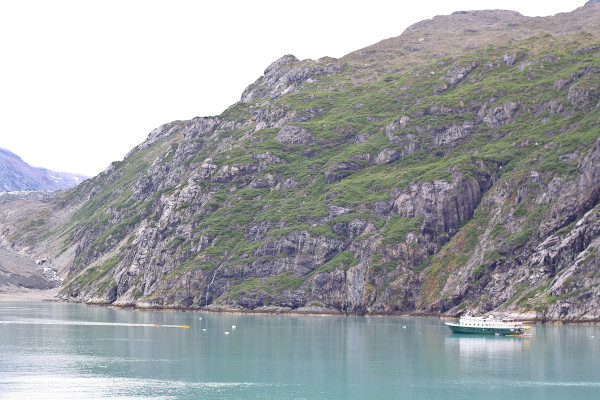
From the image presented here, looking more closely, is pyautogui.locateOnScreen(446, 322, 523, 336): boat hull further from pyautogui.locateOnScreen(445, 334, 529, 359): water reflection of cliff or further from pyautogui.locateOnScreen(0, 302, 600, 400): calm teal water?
pyautogui.locateOnScreen(0, 302, 600, 400): calm teal water

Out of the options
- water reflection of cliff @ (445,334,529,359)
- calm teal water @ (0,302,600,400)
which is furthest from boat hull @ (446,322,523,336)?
calm teal water @ (0,302,600,400)

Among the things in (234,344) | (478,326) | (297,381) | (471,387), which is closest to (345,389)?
(297,381)

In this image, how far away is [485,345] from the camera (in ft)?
566

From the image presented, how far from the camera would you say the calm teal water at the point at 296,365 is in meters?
109

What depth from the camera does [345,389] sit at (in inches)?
4382

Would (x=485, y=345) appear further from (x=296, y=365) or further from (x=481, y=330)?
(x=296, y=365)

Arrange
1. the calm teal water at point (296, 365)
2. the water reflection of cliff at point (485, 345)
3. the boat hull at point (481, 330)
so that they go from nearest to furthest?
the calm teal water at point (296, 365) → the water reflection of cliff at point (485, 345) → the boat hull at point (481, 330)

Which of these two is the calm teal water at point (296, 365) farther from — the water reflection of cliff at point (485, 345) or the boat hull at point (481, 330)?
the boat hull at point (481, 330)

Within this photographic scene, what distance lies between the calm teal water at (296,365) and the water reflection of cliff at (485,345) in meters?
0.27

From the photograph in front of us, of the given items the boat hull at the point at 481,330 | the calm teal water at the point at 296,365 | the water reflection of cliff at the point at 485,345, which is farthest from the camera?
the boat hull at the point at 481,330

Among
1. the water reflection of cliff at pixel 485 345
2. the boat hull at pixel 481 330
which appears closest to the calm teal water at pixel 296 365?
the water reflection of cliff at pixel 485 345

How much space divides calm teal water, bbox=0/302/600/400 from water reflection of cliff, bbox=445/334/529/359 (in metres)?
0.27

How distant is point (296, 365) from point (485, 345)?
5703 centimetres

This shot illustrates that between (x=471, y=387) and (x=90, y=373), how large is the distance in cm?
6121
